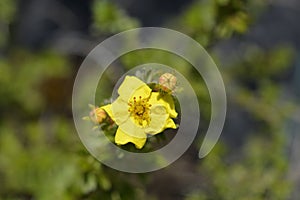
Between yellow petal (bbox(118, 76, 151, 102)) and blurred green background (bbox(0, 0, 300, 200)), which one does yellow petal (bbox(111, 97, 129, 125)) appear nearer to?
yellow petal (bbox(118, 76, 151, 102))

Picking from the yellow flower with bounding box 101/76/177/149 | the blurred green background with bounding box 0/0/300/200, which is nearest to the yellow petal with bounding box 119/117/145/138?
the yellow flower with bounding box 101/76/177/149

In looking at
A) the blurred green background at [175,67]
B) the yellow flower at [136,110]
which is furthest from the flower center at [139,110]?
the blurred green background at [175,67]

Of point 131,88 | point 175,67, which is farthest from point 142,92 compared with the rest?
point 175,67

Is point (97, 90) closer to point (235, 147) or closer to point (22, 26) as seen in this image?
point (235, 147)

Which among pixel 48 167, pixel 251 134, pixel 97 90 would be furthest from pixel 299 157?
pixel 97 90

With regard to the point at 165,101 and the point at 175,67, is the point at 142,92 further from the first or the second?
the point at 175,67
